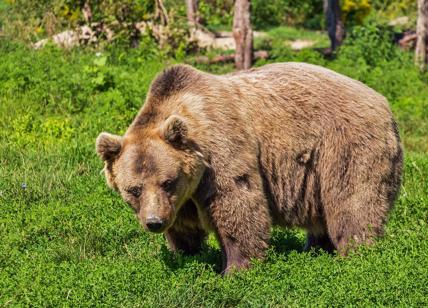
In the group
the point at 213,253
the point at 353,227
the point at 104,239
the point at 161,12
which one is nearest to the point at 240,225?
the point at 213,253

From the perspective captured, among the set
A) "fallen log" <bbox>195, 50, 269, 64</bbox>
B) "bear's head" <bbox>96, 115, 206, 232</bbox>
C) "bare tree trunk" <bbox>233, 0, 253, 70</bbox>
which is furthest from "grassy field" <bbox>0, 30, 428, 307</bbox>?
"fallen log" <bbox>195, 50, 269, 64</bbox>

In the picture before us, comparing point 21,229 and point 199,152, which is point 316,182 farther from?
point 21,229

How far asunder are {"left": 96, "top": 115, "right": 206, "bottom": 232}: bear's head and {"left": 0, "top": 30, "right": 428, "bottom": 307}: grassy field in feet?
1.66

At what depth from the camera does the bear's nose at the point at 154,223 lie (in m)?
5.55

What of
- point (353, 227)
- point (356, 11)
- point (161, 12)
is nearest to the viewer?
point (353, 227)

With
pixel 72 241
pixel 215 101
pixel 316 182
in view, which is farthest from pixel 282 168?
pixel 72 241

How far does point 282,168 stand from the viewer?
634cm

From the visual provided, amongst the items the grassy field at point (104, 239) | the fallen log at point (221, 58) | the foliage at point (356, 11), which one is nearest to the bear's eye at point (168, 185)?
the grassy field at point (104, 239)

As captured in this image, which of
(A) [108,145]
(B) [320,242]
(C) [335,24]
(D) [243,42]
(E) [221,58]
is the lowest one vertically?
(C) [335,24]

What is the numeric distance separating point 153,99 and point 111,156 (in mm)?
543

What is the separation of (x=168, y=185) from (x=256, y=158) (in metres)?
0.75

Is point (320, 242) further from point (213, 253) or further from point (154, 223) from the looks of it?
point (154, 223)

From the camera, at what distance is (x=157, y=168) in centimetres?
569

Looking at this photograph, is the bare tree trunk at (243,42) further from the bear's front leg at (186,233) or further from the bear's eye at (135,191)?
the bear's eye at (135,191)
